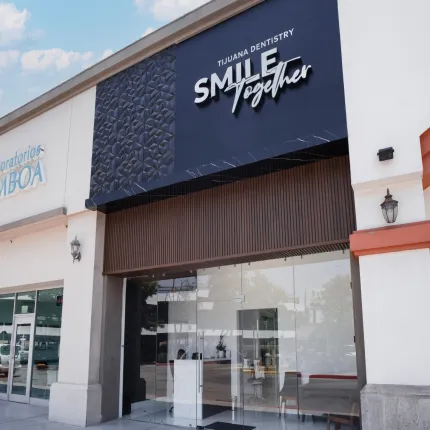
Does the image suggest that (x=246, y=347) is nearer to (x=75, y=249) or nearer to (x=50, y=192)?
(x=75, y=249)

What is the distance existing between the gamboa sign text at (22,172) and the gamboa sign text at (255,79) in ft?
16.5

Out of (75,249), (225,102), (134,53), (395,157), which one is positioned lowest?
(75,249)

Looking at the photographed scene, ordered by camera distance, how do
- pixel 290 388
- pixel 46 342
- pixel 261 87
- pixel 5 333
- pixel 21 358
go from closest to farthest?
pixel 261 87, pixel 290 388, pixel 46 342, pixel 21 358, pixel 5 333

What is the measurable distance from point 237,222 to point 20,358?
8153mm

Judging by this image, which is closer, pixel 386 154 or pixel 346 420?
pixel 386 154

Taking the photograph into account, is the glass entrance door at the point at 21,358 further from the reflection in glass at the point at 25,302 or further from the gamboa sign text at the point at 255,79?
the gamboa sign text at the point at 255,79

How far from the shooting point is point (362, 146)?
6332 millimetres

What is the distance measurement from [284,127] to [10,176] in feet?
27.2

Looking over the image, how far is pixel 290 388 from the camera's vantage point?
855 cm

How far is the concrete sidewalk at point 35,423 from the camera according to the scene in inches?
354

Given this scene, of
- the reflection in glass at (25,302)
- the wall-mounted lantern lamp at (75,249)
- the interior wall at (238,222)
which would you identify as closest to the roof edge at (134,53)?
the interior wall at (238,222)

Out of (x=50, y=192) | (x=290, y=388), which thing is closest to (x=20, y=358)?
(x=50, y=192)

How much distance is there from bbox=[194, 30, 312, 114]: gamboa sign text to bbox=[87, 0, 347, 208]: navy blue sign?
2 centimetres

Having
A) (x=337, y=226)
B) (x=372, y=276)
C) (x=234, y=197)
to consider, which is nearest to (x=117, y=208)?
(x=234, y=197)
